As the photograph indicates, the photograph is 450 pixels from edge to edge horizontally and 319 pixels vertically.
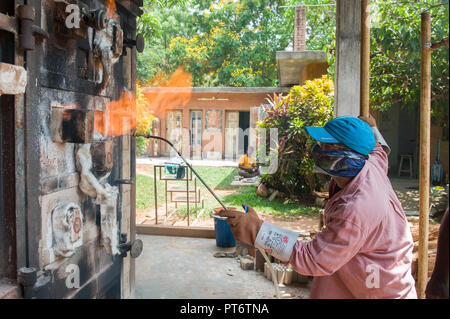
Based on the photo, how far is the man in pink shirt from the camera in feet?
6.56

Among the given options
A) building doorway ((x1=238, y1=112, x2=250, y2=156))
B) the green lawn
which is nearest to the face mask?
the green lawn

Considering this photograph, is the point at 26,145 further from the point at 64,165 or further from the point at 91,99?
the point at 91,99

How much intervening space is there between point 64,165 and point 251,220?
144 cm

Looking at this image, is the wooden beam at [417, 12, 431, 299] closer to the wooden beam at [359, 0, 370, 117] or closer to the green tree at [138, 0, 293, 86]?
the wooden beam at [359, 0, 370, 117]

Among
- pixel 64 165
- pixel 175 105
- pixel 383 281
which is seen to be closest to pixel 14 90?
pixel 64 165

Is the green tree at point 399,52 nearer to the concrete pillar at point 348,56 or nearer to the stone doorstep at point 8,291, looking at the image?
the concrete pillar at point 348,56

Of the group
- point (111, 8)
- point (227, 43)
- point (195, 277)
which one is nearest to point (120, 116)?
point (111, 8)

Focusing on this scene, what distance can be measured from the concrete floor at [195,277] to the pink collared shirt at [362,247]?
291cm

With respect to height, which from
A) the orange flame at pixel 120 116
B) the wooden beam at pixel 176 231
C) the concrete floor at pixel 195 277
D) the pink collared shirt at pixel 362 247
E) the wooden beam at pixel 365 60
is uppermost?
the wooden beam at pixel 365 60

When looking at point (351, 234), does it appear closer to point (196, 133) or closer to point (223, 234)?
point (223, 234)

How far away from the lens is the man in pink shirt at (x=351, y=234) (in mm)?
1998

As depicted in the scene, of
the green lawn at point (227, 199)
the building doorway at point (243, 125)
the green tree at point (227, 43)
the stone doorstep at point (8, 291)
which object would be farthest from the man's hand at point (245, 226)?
the green tree at point (227, 43)

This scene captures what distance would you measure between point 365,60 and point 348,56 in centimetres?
32

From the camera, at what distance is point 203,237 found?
283 inches
